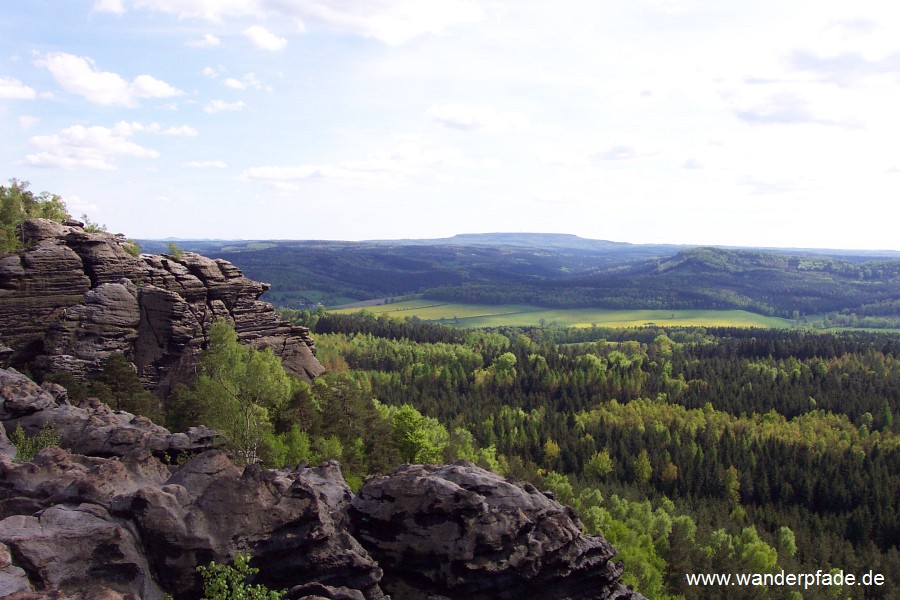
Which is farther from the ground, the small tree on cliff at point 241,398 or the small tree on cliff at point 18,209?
the small tree on cliff at point 18,209

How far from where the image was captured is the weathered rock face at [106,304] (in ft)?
214

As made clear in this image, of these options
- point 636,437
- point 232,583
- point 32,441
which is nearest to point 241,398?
point 32,441

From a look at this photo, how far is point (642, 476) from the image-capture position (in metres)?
131

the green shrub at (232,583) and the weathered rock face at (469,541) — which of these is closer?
the green shrub at (232,583)

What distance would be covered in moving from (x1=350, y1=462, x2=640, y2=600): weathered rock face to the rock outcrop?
0.21ft

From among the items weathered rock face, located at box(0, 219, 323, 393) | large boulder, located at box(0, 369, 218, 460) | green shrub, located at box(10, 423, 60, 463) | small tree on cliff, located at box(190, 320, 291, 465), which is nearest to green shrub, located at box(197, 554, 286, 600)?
large boulder, located at box(0, 369, 218, 460)

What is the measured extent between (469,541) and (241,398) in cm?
3839

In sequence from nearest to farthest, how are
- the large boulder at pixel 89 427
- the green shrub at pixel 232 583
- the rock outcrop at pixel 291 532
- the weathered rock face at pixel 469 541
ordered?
the green shrub at pixel 232 583 → the rock outcrop at pixel 291 532 → the weathered rock face at pixel 469 541 → the large boulder at pixel 89 427

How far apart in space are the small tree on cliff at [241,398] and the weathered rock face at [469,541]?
987 inches

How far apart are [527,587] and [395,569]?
7.01 metres

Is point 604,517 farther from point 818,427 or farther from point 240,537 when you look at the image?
point 818,427

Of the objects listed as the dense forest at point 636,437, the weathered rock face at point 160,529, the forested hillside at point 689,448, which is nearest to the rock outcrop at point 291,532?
the weathered rock face at point 160,529

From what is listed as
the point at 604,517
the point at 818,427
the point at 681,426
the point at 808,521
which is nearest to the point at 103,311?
the point at 604,517

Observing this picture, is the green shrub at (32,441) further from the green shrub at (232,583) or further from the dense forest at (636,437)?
the green shrub at (232,583)
